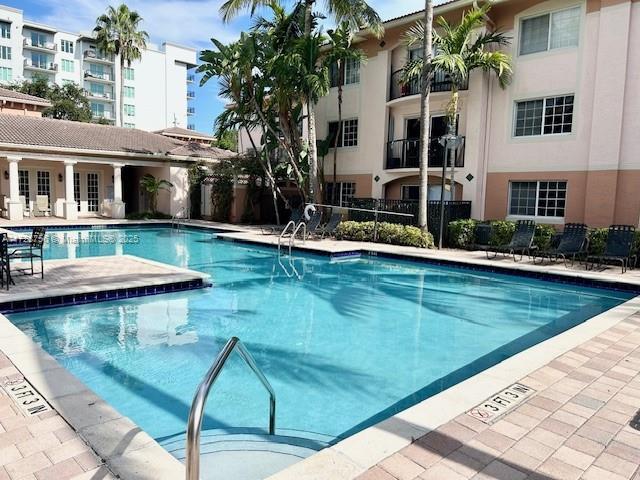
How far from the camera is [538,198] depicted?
651 inches

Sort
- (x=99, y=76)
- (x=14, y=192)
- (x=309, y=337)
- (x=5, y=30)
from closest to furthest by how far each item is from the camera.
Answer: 1. (x=309, y=337)
2. (x=14, y=192)
3. (x=5, y=30)
4. (x=99, y=76)

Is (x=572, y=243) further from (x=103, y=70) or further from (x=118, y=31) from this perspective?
(x=103, y=70)

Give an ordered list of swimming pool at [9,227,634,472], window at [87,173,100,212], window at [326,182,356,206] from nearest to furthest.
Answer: swimming pool at [9,227,634,472] → window at [326,182,356,206] → window at [87,173,100,212]

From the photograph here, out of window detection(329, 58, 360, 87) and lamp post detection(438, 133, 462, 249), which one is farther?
window detection(329, 58, 360, 87)

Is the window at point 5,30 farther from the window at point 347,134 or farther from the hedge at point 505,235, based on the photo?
the hedge at point 505,235

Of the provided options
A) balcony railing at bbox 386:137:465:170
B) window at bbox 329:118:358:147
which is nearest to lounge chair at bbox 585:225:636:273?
balcony railing at bbox 386:137:465:170

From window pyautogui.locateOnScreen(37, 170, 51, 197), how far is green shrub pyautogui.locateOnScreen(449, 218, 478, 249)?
22370 mm

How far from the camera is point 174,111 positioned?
75000 mm

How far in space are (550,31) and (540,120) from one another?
10.1ft

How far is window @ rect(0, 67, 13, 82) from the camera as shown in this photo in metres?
56.3

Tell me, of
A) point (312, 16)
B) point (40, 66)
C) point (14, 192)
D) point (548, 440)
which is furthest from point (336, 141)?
point (40, 66)

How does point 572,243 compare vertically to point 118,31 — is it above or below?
below

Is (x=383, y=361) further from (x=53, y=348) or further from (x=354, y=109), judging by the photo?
(x=354, y=109)

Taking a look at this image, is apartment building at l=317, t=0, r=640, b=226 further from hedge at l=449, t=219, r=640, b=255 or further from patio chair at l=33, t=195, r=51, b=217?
patio chair at l=33, t=195, r=51, b=217
